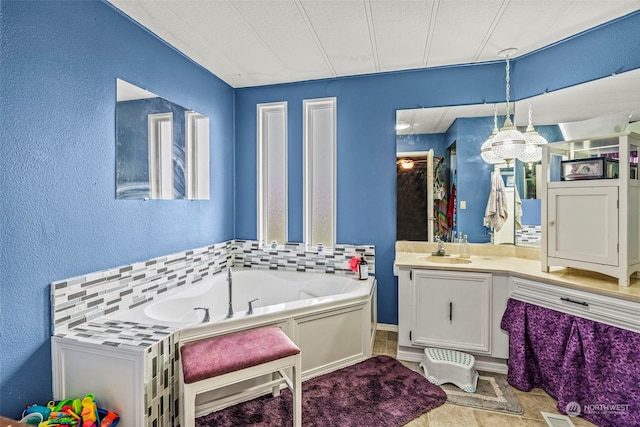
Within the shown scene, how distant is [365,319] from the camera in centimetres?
253

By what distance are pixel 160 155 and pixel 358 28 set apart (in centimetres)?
178

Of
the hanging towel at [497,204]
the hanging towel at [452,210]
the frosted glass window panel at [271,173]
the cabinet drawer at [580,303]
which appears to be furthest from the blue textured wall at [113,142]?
the cabinet drawer at [580,303]

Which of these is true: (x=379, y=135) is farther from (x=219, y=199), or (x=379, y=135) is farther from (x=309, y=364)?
(x=309, y=364)

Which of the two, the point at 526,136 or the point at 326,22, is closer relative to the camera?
the point at 326,22

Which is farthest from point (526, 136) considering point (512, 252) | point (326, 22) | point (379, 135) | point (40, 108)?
point (40, 108)

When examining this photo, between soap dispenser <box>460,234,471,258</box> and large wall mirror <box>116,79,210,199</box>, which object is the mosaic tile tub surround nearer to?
large wall mirror <box>116,79,210,199</box>

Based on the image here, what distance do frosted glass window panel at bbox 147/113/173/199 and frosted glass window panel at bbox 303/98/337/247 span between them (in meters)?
1.31

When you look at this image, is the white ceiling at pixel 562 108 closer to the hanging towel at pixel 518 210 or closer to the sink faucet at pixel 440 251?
the hanging towel at pixel 518 210

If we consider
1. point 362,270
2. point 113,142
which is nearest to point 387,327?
point 362,270

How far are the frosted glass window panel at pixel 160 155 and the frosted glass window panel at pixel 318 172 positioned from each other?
4.30ft

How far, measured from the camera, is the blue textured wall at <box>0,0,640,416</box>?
61.1 inches

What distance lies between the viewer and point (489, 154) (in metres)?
2.77

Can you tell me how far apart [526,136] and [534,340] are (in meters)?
1.66

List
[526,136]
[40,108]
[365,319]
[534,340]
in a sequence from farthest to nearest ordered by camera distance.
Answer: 1. [526,136]
2. [365,319]
3. [534,340]
4. [40,108]
